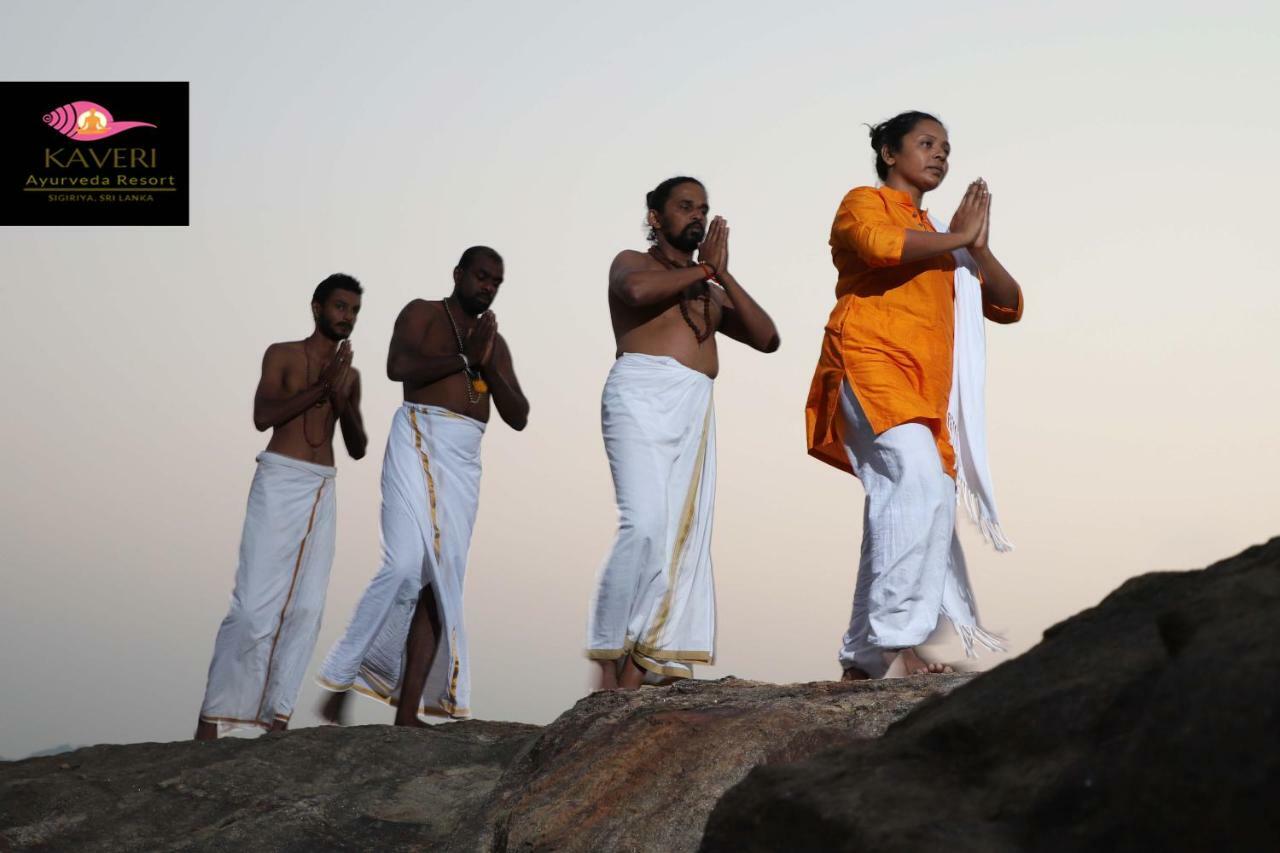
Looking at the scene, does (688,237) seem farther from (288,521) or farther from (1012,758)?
(1012,758)

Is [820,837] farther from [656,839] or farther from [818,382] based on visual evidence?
[818,382]

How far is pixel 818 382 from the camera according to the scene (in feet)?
18.5

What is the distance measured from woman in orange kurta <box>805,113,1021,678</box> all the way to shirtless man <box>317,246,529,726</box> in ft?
6.46

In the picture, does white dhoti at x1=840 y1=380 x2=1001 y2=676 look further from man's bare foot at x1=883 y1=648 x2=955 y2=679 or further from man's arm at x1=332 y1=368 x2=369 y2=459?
man's arm at x1=332 y1=368 x2=369 y2=459

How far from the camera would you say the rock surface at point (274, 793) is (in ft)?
16.1

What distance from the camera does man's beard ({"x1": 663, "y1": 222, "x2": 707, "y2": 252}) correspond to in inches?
241

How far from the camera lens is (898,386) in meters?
5.38

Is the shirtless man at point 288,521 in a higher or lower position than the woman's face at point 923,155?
lower

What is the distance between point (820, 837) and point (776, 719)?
2.04 m

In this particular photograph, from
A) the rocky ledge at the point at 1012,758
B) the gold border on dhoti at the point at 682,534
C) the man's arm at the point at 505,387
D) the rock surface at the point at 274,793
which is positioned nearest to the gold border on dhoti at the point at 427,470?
the man's arm at the point at 505,387

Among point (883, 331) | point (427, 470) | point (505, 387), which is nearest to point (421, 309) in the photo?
point (505, 387)

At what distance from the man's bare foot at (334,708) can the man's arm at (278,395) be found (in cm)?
141

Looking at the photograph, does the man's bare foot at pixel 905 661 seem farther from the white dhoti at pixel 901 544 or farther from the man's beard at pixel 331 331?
the man's beard at pixel 331 331

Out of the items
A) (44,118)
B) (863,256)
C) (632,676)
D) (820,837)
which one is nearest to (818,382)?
(863,256)
